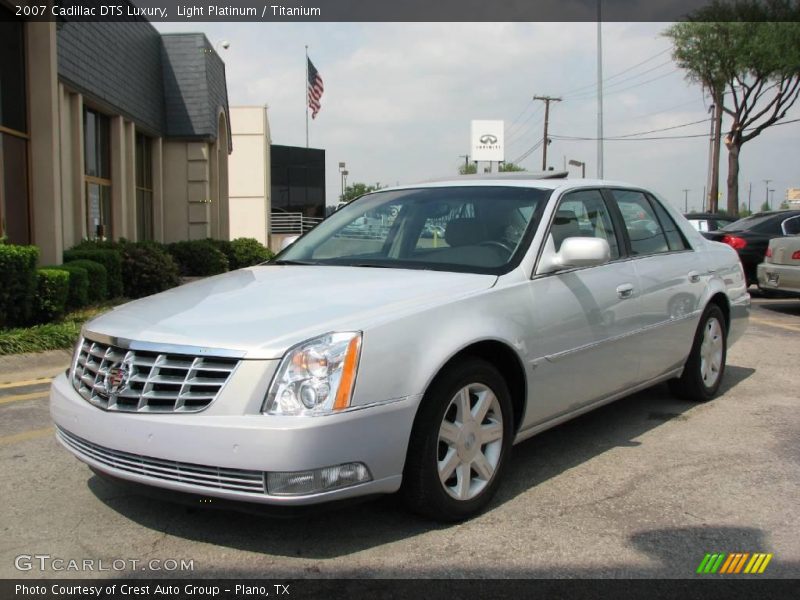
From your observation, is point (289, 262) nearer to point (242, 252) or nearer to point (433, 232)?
point (433, 232)

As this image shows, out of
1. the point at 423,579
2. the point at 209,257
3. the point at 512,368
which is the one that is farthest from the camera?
the point at 209,257

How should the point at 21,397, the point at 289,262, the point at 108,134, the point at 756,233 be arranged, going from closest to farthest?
the point at 289,262 → the point at 21,397 → the point at 756,233 → the point at 108,134

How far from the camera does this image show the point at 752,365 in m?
7.62

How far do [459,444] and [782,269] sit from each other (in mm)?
9623

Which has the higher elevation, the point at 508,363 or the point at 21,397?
the point at 508,363

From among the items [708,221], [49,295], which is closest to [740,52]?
[708,221]

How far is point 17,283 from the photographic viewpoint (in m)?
8.12

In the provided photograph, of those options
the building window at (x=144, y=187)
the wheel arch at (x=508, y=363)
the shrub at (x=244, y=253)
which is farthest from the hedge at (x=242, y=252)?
the wheel arch at (x=508, y=363)

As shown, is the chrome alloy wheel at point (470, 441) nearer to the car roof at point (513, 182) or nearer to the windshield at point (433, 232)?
the windshield at point (433, 232)

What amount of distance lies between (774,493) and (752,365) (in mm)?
3921

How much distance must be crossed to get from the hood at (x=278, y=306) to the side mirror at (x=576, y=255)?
45 centimetres

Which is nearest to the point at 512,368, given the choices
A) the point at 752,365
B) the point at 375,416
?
the point at 375,416

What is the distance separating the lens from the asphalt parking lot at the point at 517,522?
3186 millimetres

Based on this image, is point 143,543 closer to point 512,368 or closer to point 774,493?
point 512,368
